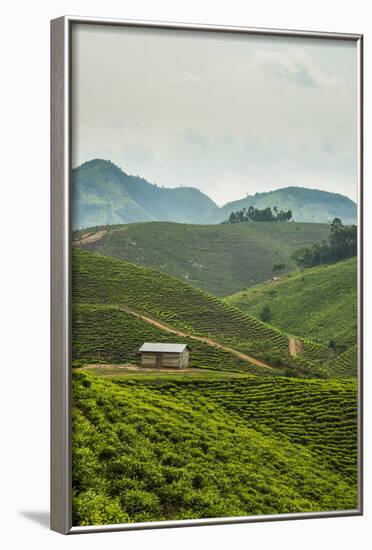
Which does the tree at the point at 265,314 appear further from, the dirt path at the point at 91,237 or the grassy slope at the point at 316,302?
the dirt path at the point at 91,237

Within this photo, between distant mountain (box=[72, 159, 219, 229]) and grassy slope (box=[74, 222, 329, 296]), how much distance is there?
0.09 m

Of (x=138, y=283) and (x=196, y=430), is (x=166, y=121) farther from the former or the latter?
(x=196, y=430)

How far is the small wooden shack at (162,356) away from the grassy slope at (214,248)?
597mm

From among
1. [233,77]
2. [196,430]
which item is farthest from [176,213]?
[196,430]

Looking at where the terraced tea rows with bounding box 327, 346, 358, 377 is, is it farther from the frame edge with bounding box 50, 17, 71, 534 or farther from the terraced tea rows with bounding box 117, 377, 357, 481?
the frame edge with bounding box 50, 17, 71, 534

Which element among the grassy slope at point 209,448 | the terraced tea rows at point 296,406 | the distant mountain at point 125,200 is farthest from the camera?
the terraced tea rows at point 296,406

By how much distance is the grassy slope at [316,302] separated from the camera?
29.4ft

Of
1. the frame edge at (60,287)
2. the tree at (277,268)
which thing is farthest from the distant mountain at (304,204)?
the frame edge at (60,287)

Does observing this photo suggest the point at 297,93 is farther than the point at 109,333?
Yes

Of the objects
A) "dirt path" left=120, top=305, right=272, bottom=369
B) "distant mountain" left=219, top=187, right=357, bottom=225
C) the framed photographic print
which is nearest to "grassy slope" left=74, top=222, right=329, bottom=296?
the framed photographic print

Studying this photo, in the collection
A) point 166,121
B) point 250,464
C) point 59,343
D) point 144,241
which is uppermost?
point 166,121

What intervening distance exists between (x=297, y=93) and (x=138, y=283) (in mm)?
2087

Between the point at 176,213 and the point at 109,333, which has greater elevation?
the point at 176,213

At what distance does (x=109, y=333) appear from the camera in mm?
8344
